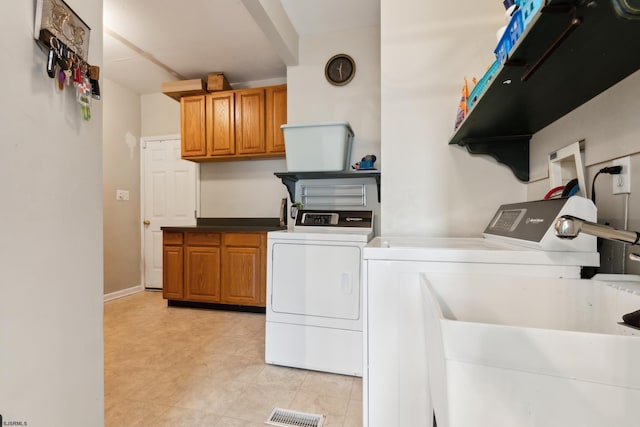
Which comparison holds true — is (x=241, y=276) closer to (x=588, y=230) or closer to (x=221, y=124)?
(x=221, y=124)

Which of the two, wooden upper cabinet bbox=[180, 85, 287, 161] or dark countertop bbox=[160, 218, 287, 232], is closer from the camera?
wooden upper cabinet bbox=[180, 85, 287, 161]

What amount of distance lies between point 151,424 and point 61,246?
1.09m

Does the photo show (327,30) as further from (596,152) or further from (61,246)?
(61,246)

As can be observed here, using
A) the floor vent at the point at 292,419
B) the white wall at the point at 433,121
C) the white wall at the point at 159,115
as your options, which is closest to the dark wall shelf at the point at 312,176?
the white wall at the point at 433,121

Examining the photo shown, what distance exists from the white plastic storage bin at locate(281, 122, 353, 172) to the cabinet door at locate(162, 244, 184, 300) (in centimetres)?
181

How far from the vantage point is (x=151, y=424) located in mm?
1389

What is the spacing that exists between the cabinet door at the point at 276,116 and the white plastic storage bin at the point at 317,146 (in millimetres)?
771

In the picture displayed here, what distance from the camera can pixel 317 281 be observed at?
1.85m

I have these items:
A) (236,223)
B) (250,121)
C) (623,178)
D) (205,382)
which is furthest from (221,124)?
(623,178)

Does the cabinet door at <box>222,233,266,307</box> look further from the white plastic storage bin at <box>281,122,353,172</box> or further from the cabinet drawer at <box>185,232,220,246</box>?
the white plastic storage bin at <box>281,122,353,172</box>

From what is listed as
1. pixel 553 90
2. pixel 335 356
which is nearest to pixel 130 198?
pixel 335 356

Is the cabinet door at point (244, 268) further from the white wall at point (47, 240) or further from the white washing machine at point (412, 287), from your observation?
the white washing machine at point (412, 287)

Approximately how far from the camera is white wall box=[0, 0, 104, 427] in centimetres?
73

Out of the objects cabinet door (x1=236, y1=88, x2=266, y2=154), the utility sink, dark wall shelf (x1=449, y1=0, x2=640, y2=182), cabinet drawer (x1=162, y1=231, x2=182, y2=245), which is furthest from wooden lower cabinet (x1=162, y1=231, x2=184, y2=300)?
the utility sink
